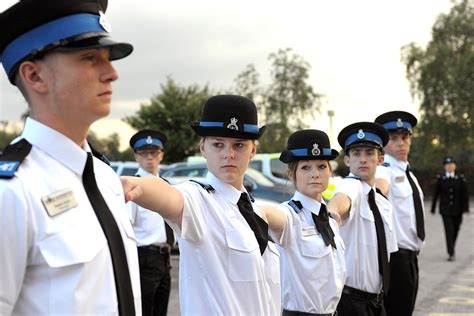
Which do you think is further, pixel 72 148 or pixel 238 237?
pixel 238 237

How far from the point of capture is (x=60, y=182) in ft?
5.76

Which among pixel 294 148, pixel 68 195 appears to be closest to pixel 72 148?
pixel 68 195

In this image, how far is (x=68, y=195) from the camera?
1.74 m

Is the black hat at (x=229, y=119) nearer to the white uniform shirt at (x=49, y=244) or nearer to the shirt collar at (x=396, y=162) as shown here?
the white uniform shirt at (x=49, y=244)

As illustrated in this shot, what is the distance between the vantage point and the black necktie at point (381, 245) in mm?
4754

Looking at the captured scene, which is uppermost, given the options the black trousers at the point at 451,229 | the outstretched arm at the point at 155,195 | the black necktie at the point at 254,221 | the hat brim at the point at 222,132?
the hat brim at the point at 222,132

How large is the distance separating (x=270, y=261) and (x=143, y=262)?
3.60 m

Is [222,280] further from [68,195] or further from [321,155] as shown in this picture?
[321,155]

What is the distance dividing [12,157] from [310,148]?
2.74 m

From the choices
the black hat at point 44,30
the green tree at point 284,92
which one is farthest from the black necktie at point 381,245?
the green tree at point 284,92

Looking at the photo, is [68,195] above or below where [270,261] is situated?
above

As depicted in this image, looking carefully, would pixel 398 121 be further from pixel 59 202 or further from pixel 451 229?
pixel 451 229

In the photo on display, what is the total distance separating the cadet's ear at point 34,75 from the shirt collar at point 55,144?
11 centimetres

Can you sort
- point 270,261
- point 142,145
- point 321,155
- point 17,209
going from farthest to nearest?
point 142,145 → point 321,155 → point 270,261 → point 17,209
